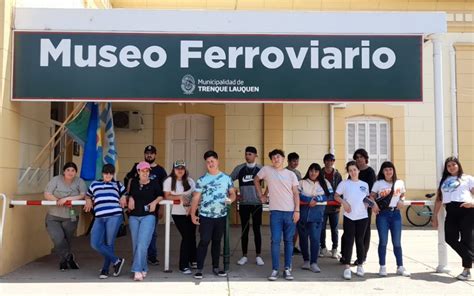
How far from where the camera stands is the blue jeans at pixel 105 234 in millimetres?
6414

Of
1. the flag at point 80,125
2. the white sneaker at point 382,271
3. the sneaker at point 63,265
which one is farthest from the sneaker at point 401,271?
the flag at point 80,125

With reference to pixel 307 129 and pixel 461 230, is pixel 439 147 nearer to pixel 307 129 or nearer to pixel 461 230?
pixel 461 230

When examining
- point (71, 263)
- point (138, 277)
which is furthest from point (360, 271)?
point (71, 263)

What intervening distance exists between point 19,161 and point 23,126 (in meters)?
0.57

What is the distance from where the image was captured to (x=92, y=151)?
8039mm

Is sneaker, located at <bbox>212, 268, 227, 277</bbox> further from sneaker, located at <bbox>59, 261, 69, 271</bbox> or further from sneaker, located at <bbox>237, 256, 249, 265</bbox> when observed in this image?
sneaker, located at <bbox>59, 261, 69, 271</bbox>

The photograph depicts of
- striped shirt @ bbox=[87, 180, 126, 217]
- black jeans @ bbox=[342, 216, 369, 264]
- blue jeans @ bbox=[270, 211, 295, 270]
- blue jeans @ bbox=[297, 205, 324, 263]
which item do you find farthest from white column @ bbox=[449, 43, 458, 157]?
striped shirt @ bbox=[87, 180, 126, 217]

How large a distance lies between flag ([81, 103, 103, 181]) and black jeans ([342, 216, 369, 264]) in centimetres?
425

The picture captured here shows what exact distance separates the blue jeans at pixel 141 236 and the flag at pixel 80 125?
7.60 ft

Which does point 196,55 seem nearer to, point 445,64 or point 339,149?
point 339,149

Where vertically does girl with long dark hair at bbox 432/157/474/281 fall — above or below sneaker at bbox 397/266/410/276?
above

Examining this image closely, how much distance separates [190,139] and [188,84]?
18.2 ft

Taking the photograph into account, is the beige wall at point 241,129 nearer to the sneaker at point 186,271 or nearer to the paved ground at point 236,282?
the paved ground at point 236,282

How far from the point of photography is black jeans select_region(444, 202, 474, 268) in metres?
6.51
